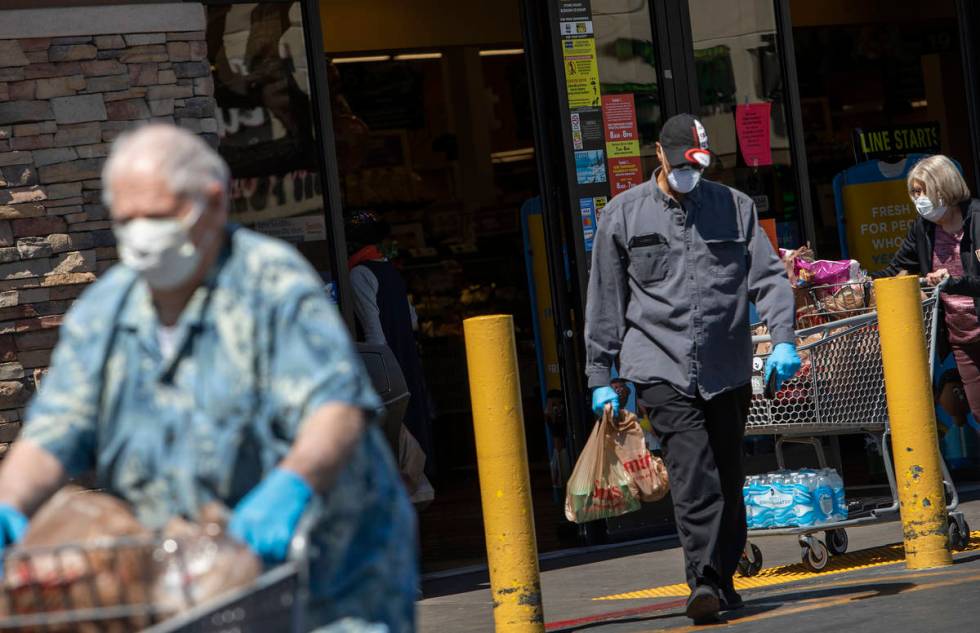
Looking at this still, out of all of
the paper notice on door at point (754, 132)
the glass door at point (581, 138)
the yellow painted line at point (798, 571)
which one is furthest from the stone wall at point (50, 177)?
the paper notice on door at point (754, 132)

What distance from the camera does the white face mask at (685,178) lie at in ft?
A: 22.5

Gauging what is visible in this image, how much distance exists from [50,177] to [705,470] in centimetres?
318

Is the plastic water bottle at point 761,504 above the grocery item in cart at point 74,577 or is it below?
below

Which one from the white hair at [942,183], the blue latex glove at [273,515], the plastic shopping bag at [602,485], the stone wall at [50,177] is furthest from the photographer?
the white hair at [942,183]

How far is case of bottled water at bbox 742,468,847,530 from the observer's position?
7.92 metres

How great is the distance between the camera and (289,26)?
882 cm

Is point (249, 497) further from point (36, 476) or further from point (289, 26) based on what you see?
point (289, 26)

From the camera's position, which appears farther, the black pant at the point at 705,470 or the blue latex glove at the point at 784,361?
the blue latex glove at the point at 784,361

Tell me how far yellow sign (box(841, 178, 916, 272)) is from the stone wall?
5100mm

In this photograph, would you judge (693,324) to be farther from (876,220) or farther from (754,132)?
(876,220)

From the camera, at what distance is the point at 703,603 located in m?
6.60

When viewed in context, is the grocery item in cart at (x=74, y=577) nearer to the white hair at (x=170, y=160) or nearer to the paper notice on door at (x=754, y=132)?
the white hair at (x=170, y=160)

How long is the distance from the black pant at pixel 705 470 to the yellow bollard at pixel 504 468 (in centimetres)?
65

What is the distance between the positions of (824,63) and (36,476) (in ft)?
39.2
